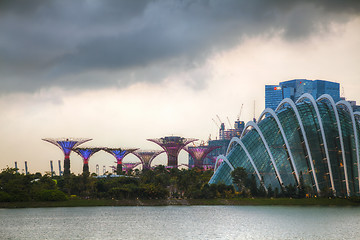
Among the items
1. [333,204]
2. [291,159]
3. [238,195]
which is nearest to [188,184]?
[238,195]

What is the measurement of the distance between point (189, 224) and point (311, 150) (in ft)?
139

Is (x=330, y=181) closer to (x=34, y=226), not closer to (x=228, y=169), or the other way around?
(x=228, y=169)

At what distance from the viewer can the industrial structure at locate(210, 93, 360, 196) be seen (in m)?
97.1

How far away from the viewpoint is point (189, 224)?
65750 millimetres

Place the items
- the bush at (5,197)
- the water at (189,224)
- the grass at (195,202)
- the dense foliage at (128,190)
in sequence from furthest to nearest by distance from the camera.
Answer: the dense foliage at (128,190) < the bush at (5,197) < the grass at (195,202) < the water at (189,224)

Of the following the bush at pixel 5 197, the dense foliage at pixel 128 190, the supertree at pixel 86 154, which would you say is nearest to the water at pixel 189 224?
the dense foliage at pixel 128 190

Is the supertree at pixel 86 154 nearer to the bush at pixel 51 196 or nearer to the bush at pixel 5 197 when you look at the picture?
the bush at pixel 51 196

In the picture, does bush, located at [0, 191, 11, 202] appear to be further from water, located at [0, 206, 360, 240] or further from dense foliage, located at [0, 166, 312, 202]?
water, located at [0, 206, 360, 240]

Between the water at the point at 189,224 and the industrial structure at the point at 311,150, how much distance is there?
13613mm

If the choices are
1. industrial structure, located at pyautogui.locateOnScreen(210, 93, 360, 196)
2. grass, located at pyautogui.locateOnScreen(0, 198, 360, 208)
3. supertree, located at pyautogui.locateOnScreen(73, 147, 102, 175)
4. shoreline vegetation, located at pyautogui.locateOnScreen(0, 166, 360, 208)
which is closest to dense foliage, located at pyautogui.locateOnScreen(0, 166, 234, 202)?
shoreline vegetation, located at pyautogui.locateOnScreen(0, 166, 360, 208)

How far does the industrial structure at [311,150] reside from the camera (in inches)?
3824

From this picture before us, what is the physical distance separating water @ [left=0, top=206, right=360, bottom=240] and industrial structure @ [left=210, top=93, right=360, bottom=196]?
13.6 m

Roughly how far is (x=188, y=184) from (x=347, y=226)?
55625 mm

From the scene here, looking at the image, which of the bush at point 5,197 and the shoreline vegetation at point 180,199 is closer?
the shoreline vegetation at point 180,199
